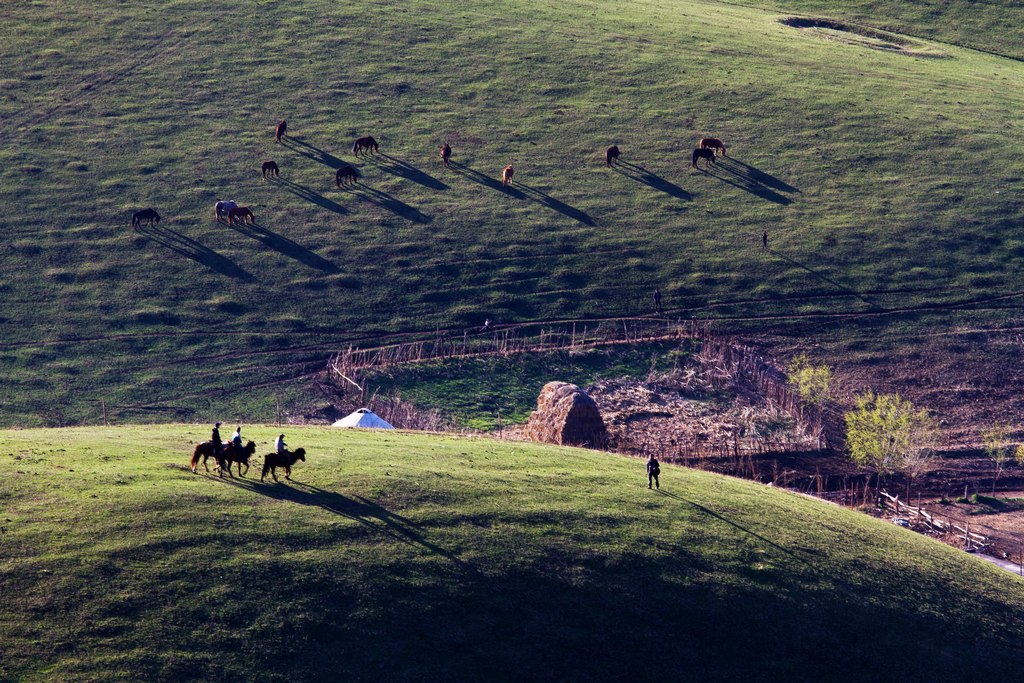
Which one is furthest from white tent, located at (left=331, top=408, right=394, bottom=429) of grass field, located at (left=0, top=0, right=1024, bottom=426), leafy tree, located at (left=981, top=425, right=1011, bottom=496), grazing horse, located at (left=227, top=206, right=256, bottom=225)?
leafy tree, located at (left=981, top=425, right=1011, bottom=496)

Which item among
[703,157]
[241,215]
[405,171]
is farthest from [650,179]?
[241,215]

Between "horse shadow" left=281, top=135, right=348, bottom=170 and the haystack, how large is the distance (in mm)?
35991

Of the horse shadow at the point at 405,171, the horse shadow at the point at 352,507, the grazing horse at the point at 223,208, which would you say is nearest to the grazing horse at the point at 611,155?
the horse shadow at the point at 405,171

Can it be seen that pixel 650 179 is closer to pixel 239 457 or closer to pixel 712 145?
pixel 712 145

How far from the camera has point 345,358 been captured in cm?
6191

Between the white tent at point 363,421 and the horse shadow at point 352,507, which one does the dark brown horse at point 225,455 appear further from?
the white tent at point 363,421

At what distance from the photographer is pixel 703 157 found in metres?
83.2

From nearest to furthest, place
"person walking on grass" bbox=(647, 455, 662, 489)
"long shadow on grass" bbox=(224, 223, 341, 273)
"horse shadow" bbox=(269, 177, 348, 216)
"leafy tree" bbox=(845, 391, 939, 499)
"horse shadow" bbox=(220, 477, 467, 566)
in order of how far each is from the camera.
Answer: "horse shadow" bbox=(220, 477, 467, 566)
"person walking on grass" bbox=(647, 455, 662, 489)
"leafy tree" bbox=(845, 391, 939, 499)
"long shadow on grass" bbox=(224, 223, 341, 273)
"horse shadow" bbox=(269, 177, 348, 216)

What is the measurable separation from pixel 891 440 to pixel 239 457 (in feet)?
122

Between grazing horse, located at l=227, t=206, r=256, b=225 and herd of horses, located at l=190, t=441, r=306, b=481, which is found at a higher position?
grazing horse, located at l=227, t=206, r=256, b=225

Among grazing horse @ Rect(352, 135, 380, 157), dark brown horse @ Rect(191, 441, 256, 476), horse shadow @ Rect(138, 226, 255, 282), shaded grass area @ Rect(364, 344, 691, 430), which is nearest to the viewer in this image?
dark brown horse @ Rect(191, 441, 256, 476)

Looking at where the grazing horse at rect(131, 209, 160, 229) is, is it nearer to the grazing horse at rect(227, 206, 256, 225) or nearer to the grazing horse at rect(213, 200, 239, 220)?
the grazing horse at rect(213, 200, 239, 220)

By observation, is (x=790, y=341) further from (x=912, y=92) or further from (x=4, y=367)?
(x=4, y=367)

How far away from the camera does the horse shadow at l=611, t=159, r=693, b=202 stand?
261 ft
